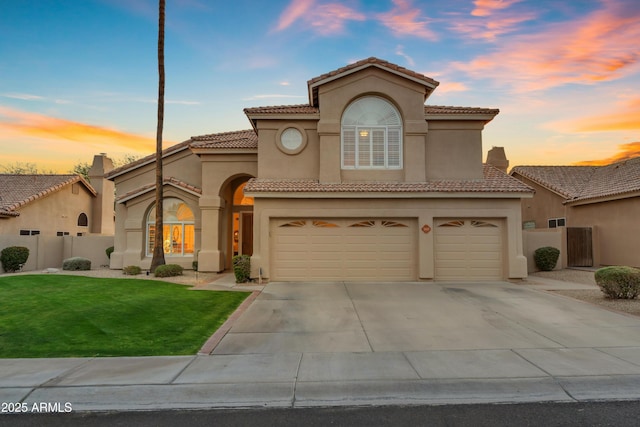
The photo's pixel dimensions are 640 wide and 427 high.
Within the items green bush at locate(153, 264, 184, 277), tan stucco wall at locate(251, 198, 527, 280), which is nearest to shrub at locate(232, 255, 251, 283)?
tan stucco wall at locate(251, 198, 527, 280)

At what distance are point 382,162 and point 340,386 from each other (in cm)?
1216

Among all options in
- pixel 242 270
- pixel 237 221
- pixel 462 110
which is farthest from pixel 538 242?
pixel 237 221

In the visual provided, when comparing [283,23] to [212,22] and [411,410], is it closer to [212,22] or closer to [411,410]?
[212,22]

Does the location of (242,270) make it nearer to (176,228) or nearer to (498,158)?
(176,228)

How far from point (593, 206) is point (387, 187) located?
13024mm

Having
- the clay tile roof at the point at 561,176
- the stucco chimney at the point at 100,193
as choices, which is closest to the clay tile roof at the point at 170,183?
the stucco chimney at the point at 100,193

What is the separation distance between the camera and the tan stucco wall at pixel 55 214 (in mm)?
22875

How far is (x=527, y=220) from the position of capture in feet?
86.1

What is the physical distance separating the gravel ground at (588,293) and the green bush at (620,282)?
8.5 inches

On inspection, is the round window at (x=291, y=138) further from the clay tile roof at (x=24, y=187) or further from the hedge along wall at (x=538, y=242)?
the clay tile roof at (x=24, y=187)

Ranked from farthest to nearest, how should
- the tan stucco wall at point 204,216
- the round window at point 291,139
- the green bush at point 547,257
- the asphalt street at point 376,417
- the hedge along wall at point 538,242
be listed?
the hedge along wall at point 538,242 < the green bush at point 547,257 < the tan stucco wall at point 204,216 < the round window at point 291,139 < the asphalt street at point 376,417

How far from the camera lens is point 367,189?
15430 mm

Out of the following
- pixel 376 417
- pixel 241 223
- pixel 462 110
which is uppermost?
pixel 462 110

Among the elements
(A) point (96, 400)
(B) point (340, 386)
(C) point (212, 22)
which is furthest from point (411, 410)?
(C) point (212, 22)
